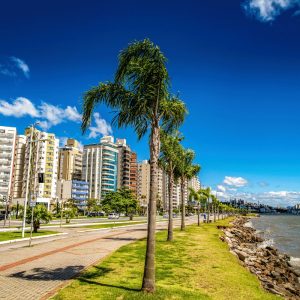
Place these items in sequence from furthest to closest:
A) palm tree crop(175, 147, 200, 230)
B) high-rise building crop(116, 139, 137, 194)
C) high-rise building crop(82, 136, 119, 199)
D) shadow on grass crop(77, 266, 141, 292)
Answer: high-rise building crop(116, 139, 137, 194), high-rise building crop(82, 136, 119, 199), palm tree crop(175, 147, 200, 230), shadow on grass crop(77, 266, 141, 292)

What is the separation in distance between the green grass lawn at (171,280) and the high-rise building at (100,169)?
150169 mm

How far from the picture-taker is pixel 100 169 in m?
170

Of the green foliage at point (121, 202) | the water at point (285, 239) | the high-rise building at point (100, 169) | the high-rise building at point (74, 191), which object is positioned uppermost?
the high-rise building at point (100, 169)

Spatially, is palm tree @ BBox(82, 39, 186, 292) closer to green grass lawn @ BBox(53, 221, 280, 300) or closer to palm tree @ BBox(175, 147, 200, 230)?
green grass lawn @ BBox(53, 221, 280, 300)

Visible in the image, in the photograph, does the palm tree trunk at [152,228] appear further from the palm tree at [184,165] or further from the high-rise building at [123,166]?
the high-rise building at [123,166]

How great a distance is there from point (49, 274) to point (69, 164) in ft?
561

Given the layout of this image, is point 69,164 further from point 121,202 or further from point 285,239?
point 285,239

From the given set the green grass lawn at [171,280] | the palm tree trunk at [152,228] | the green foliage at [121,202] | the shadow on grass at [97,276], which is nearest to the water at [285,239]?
the green grass lawn at [171,280]

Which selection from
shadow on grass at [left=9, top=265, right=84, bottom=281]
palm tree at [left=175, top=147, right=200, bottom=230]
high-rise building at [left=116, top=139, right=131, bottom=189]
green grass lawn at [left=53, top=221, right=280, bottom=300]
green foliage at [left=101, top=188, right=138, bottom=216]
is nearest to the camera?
green grass lawn at [left=53, top=221, right=280, bottom=300]

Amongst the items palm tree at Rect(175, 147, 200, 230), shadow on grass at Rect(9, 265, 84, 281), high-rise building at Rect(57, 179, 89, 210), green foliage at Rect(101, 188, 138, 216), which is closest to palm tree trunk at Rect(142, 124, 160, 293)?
shadow on grass at Rect(9, 265, 84, 281)

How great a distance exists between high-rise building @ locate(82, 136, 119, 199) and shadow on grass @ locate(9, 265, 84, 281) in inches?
6039

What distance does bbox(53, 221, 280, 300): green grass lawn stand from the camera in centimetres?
1170

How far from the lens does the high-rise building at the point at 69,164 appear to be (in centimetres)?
18112

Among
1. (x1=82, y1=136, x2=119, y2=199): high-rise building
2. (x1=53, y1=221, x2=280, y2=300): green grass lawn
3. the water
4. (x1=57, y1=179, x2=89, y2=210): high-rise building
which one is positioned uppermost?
(x1=82, y1=136, x2=119, y2=199): high-rise building
